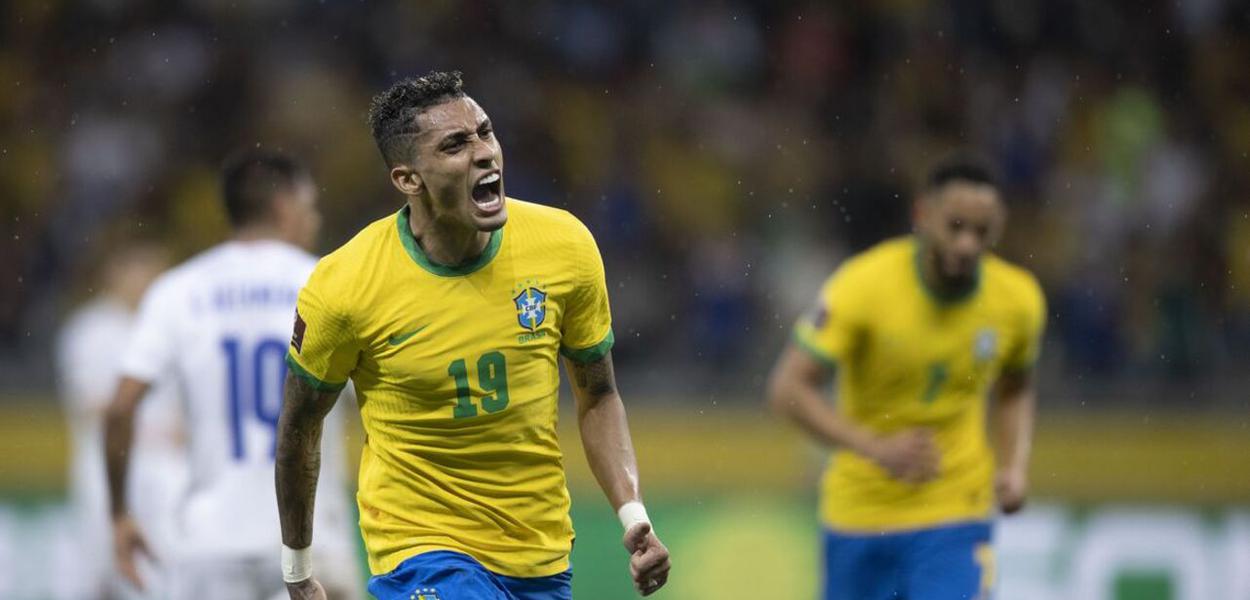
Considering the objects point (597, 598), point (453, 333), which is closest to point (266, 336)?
point (453, 333)

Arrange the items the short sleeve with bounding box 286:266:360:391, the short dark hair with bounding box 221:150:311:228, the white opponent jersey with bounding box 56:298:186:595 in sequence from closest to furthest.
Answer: the short sleeve with bounding box 286:266:360:391
the short dark hair with bounding box 221:150:311:228
the white opponent jersey with bounding box 56:298:186:595

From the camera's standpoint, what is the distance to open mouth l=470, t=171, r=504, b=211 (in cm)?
443

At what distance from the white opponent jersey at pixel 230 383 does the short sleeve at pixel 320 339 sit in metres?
1.78

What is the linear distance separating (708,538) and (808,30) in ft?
15.6

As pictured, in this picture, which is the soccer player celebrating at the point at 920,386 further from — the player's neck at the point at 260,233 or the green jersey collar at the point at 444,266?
the green jersey collar at the point at 444,266

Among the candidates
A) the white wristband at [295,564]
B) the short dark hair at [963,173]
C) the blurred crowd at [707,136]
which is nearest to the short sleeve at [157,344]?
the white wristband at [295,564]

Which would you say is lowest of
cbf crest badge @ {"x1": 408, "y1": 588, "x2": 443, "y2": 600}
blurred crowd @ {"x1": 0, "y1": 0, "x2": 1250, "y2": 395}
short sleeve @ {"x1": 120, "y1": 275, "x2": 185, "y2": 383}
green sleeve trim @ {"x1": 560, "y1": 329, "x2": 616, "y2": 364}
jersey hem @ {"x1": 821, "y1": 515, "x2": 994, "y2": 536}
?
jersey hem @ {"x1": 821, "y1": 515, "x2": 994, "y2": 536}

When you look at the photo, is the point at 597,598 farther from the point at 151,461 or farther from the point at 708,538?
the point at 151,461

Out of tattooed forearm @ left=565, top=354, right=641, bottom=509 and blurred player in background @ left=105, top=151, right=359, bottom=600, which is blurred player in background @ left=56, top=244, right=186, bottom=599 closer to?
blurred player in background @ left=105, top=151, right=359, bottom=600

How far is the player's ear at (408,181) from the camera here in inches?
179

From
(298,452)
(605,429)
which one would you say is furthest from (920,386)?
(298,452)

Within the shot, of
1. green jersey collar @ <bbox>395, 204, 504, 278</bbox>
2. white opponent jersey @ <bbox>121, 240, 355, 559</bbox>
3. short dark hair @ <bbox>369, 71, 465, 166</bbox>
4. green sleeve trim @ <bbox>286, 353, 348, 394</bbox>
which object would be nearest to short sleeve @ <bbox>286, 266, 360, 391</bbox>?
green sleeve trim @ <bbox>286, 353, 348, 394</bbox>

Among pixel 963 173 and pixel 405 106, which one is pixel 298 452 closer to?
pixel 405 106

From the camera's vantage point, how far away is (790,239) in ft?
39.4
